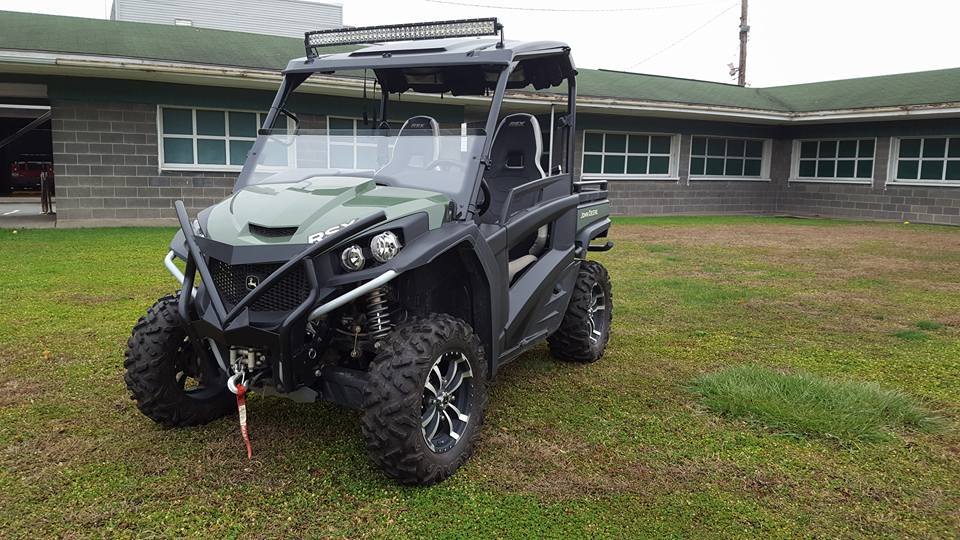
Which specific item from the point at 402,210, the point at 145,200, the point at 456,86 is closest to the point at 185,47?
the point at 145,200

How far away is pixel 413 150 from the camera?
4180 millimetres

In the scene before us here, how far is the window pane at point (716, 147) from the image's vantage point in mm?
22734

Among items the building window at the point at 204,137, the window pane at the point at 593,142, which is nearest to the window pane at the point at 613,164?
the window pane at the point at 593,142

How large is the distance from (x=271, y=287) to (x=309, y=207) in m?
0.43

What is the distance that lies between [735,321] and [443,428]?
171 inches

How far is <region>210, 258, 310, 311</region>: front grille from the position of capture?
324cm

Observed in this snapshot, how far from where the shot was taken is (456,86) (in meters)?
4.96

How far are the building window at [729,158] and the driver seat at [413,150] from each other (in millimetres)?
19352

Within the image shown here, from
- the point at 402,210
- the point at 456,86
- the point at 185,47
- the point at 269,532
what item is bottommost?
the point at 269,532

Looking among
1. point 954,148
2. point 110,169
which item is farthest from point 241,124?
point 954,148

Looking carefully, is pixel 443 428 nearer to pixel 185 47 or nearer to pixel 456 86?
pixel 456 86

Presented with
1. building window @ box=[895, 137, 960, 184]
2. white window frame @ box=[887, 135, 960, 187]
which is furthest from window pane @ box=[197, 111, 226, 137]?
building window @ box=[895, 137, 960, 184]

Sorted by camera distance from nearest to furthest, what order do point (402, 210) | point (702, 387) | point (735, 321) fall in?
point (402, 210) → point (702, 387) → point (735, 321)

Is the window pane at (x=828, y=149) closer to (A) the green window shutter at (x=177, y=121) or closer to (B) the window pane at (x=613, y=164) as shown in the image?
(B) the window pane at (x=613, y=164)
